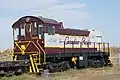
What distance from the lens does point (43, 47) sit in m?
22.5

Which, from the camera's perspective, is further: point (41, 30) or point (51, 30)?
point (51, 30)

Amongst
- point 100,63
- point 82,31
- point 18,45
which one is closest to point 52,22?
point 18,45

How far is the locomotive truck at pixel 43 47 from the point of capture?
21.8 m

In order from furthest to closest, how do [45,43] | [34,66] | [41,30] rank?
1. [41,30]
2. [45,43]
3. [34,66]

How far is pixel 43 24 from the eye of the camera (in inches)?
885

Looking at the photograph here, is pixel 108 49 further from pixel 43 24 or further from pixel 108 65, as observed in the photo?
pixel 43 24

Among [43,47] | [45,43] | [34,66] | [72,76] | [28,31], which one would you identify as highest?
[28,31]

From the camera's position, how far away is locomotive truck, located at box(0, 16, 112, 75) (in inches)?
858

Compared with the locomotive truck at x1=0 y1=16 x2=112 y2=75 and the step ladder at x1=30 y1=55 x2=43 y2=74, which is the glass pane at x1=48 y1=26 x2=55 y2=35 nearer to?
the locomotive truck at x1=0 y1=16 x2=112 y2=75

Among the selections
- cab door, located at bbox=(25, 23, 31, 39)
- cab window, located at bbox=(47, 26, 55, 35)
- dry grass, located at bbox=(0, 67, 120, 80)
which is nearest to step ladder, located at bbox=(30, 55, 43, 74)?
dry grass, located at bbox=(0, 67, 120, 80)

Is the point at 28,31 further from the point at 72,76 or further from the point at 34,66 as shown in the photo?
the point at 72,76

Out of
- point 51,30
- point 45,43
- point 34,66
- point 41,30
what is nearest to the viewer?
point 34,66

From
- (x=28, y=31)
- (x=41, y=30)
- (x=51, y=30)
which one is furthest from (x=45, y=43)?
(x=28, y=31)

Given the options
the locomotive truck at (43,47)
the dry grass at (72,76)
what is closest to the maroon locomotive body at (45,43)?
the locomotive truck at (43,47)
